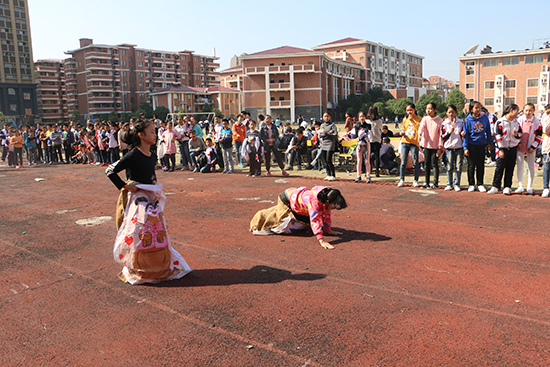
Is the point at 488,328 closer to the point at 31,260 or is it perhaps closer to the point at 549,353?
the point at 549,353

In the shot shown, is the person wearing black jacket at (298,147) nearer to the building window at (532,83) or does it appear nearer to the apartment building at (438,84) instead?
the building window at (532,83)

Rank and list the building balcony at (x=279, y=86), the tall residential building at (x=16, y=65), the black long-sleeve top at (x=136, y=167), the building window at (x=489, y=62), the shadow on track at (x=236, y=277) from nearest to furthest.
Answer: the black long-sleeve top at (x=136, y=167) < the shadow on track at (x=236, y=277) < the building window at (x=489, y=62) < the building balcony at (x=279, y=86) < the tall residential building at (x=16, y=65)

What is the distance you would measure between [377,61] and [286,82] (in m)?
38.3

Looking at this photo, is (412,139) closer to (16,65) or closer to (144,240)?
(144,240)

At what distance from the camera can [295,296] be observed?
14.3 ft

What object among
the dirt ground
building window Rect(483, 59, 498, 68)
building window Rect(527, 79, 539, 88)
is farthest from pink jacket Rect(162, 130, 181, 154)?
→ building window Rect(483, 59, 498, 68)

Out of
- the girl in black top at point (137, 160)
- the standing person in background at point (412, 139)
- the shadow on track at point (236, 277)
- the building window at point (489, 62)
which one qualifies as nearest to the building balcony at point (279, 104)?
the building window at point (489, 62)

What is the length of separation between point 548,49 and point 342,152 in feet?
216

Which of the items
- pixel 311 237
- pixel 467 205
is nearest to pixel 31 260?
pixel 311 237

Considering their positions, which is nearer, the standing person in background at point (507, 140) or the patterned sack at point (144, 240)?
the patterned sack at point (144, 240)

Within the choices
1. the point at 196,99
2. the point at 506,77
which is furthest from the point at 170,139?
the point at 196,99

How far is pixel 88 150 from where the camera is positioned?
69.3ft

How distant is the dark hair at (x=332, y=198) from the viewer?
580 cm

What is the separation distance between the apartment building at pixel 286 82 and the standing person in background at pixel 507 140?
61747 millimetres
